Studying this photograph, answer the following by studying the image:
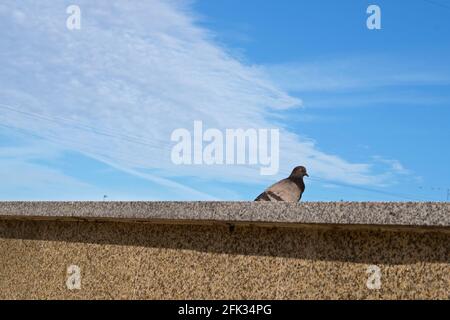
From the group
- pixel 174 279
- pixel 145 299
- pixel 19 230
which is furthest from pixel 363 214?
pixel 19 230

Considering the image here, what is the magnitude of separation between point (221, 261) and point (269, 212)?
484 millimetres

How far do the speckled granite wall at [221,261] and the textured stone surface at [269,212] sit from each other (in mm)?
133

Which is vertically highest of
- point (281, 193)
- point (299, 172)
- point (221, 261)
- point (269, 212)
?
point (299, 172)

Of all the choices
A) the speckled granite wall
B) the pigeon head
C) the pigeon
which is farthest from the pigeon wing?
the pigeon head

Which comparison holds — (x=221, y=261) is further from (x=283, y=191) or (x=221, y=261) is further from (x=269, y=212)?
(x=283, y=191)

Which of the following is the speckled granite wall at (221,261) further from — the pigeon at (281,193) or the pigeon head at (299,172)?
the pigeon head at (299,172)

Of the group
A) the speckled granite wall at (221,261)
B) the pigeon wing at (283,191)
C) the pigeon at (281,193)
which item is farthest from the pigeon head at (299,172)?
the speckled granite wall at (221,261)

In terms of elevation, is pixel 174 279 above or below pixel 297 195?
below

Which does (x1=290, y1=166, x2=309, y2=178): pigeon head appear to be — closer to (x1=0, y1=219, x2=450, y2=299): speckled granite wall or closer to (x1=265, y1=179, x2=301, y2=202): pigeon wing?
(x1=265, y1=179, x2=301, y2=202): pigeon wing

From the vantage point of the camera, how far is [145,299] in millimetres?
4027

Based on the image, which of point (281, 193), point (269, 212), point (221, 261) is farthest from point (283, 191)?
point (269, 212)

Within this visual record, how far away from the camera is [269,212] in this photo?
3.42 m
